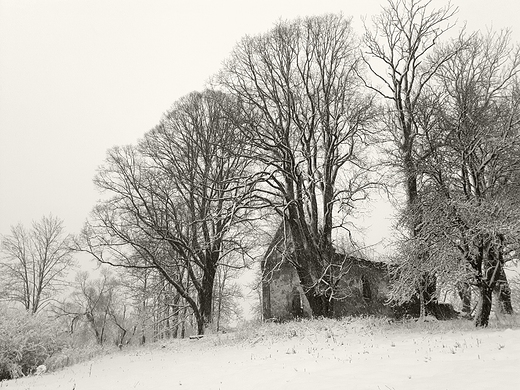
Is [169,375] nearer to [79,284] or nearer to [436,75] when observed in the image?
[436,75]

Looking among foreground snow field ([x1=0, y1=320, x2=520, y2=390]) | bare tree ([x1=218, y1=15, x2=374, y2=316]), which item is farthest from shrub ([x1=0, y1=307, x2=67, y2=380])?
bare tree ([x1=218, y1=15, x2=374, y2=316])

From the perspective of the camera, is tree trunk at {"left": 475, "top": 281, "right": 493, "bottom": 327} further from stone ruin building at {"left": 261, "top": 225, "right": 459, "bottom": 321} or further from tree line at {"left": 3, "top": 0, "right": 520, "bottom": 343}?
stone ruin building at {"left": 261, "top": 225, "right": 459, "bottom": 321}

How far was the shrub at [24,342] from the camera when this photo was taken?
48.2 ft

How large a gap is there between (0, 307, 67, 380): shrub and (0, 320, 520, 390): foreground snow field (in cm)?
148

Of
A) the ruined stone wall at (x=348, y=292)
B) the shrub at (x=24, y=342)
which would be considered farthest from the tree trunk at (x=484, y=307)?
the shrub at (x=24, y=342)

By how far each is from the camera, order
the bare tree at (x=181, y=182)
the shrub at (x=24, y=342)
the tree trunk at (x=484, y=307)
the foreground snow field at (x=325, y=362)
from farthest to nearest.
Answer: the bare tree at (x=181, y=182)
the shrub at (x=24, y=342)
the tree trunk at (x=484, y=307)
the foreground snow field at (x=325, y=362)

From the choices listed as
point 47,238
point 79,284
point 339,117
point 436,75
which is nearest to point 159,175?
point 339,117

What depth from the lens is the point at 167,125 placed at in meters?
21.7

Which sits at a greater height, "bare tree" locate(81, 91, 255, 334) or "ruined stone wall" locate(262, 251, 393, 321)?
"bare tree" locate(81, 91, 255, 334)

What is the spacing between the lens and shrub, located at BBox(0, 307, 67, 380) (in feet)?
48.2

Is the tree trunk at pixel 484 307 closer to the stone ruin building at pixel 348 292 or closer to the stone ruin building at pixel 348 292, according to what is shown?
the stone ruin building at pixel 348 292

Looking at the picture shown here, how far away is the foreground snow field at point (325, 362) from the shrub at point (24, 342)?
1.48 m

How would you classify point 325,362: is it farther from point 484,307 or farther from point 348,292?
point 348,292

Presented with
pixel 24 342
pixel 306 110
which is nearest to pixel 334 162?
pixel 306 110
